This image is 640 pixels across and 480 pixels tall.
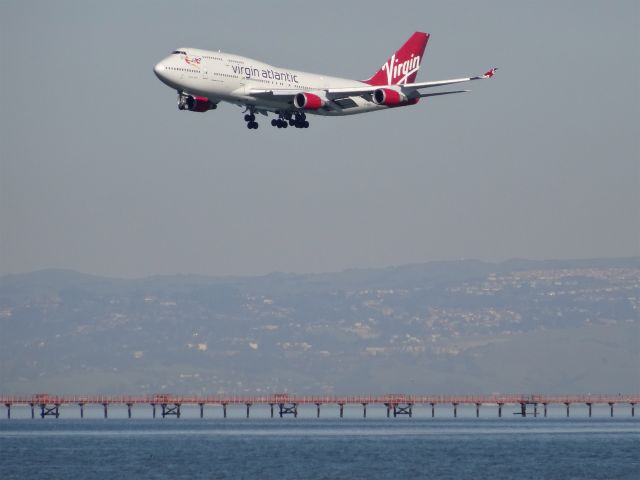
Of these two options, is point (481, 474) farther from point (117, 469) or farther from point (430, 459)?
point (117, 469)

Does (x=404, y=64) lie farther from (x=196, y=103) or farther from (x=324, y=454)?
(x=324, y=454)

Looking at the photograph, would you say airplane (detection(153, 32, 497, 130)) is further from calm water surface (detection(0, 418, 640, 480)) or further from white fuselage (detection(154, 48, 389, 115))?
calm water surface (detection(0, 418, 640, 480))

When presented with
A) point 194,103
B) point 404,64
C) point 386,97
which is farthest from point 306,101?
point 404,64

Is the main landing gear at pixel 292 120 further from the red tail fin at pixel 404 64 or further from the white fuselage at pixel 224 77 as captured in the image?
the red tail fin at pixel 404 64

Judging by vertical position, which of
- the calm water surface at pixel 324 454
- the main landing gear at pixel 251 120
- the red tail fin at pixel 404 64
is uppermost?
the red tail fin at pixel 404 64

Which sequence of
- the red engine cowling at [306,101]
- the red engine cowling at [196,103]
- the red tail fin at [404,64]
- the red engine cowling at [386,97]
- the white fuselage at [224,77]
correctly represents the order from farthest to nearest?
the red tail fin at [404,64] → the red engine cowling at [386,97] → the red engine cowling at [196,103] → the red engine cowling at [306,101] → the white fuselage at [224,77]

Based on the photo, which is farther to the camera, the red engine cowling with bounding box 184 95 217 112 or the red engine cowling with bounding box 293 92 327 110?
the red engine cowling with bounding box 184 95 217 112

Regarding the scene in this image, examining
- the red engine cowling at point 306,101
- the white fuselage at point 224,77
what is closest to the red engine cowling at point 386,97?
the white fuselage at point 224,77

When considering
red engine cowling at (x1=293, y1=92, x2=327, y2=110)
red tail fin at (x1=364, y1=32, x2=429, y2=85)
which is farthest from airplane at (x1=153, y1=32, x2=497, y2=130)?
red tail fin at (x1=364, y1=32, x2=429, y2=85)
